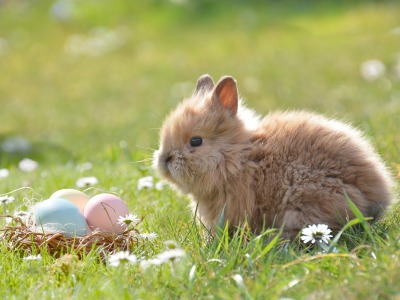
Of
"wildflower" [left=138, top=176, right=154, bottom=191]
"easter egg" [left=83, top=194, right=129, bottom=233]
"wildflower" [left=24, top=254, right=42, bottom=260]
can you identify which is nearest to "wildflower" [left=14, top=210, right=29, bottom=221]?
"easter egg" [left=83, top=194, right=129, bottom=233]

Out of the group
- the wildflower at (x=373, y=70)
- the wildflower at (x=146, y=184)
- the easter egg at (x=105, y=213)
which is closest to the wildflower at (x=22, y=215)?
the easter egg at (x=105, y=213)

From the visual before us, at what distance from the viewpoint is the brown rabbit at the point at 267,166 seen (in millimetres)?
3533

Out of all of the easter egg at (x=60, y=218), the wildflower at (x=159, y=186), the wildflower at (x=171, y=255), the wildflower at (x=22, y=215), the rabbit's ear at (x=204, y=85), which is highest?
the rabbit's ear at (x=204, y=85)

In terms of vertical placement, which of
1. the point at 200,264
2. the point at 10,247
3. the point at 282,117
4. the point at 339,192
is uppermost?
the point at 282,117

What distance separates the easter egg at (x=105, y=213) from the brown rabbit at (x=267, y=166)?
1.12 ft

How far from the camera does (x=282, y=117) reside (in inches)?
156

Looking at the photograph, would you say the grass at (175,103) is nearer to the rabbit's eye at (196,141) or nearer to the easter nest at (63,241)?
the easter nest at (63,241)

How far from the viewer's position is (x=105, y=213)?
12.5 ft

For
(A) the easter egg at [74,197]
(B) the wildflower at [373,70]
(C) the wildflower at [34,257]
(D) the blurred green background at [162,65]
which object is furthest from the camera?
(B) the wildflower at [373,70]

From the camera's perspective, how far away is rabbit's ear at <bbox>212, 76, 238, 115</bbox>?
3.84m

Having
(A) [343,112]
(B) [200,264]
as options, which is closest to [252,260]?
(B) [200,264]

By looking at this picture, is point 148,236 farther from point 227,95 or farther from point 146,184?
point 146,184

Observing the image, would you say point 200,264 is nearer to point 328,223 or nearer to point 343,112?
point 328,223

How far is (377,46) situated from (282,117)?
10063 millimetres
